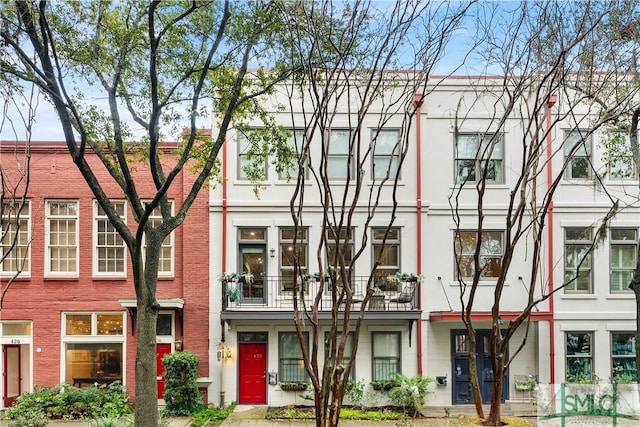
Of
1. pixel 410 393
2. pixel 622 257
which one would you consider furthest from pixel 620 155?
pixel 410 393

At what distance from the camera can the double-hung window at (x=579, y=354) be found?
1852cm

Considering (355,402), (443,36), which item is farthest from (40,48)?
(355,402)

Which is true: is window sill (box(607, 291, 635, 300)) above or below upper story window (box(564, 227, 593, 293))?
below

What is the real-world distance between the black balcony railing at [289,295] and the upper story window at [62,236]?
186 inches

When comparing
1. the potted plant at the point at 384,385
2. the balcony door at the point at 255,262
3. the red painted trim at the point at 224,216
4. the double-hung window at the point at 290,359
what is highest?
the red painted trim at the point at 224,216

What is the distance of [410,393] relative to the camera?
16.8 meters

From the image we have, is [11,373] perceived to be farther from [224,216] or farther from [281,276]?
[281,276]

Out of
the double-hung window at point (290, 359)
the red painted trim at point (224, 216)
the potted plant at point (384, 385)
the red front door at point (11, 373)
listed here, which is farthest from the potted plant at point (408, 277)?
the red front door at point (11, 373)

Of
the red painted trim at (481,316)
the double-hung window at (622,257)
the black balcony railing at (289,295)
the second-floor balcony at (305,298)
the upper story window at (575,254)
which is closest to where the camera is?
the second-floor balcony at (305,298)

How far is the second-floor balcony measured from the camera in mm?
17562

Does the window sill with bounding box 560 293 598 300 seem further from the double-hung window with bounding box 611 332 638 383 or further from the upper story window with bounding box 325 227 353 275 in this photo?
the upper story window with bounding box 325 227 353 275

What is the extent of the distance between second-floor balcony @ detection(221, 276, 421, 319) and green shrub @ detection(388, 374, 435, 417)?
1736 millimetres

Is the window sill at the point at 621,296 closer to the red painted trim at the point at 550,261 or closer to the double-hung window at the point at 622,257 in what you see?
the double-hung window at the point at 622,257

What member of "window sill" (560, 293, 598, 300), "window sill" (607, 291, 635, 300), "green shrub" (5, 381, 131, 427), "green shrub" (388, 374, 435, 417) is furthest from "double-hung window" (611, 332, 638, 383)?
"green shrub" (5, 381, 131, 427)
